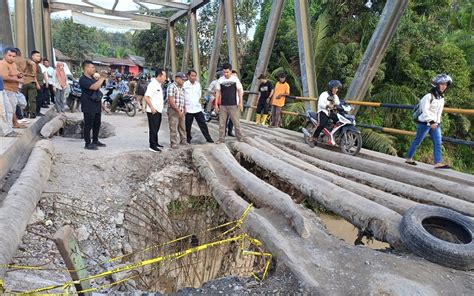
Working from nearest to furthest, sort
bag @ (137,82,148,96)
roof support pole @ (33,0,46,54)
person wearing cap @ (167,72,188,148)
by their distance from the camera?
person wearing cap @ (167,72,188,148)
bag @ (137,82,148,96)
roof support pole @ (33,0,46,54)

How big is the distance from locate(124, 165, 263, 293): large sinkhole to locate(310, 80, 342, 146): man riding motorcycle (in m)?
2.55

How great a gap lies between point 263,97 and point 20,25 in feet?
20.7

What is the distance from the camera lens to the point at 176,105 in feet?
21.1

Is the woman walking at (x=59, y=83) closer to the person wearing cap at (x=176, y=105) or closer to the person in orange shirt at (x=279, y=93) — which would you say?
the person wearing cap at (x=176, y=105)

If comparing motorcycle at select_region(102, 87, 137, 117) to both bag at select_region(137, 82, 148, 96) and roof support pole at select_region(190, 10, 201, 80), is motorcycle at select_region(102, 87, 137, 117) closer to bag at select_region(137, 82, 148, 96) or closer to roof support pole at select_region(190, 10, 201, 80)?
bag at select_region(137, 82, 148, 96)

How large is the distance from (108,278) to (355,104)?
5671mm

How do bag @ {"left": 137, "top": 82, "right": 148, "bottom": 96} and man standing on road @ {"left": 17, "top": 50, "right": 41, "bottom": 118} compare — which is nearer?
man standing on road @ {"left": 17, "top": 50, "right": 41, "bottom": 118}

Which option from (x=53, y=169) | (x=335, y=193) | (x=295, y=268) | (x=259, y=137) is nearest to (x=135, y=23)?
(x=259, y=137)

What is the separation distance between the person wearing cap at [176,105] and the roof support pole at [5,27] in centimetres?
479

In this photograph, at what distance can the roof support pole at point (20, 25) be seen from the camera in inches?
351

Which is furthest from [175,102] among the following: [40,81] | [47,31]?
[47,31]

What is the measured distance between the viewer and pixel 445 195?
4.22 m

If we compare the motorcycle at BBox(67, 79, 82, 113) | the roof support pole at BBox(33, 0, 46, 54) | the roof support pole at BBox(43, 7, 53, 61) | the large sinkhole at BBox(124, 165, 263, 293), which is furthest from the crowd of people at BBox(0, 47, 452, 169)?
the roof support pole at BBox(43, 7, 53, 61)

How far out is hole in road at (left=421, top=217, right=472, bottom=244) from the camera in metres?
3.18
